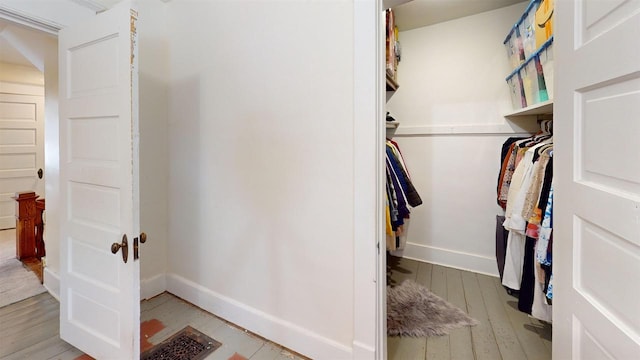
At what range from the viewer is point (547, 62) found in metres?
1.70

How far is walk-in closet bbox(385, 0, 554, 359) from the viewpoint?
68.7 inches

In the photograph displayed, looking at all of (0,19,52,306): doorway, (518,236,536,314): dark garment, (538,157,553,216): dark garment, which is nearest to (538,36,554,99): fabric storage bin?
(538,157,553,216): dark garment

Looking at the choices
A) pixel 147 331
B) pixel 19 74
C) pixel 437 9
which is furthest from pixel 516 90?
pixel 19 74

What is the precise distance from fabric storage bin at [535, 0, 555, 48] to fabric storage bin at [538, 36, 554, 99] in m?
0.05

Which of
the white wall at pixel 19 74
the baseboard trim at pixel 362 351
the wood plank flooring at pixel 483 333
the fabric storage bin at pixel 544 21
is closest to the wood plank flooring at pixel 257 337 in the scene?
the wood plank flooring at pixel 483 333

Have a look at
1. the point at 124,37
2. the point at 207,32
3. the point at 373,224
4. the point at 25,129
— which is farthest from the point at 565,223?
the point at 25,129

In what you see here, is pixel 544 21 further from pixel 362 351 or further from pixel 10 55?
pixel 10 55

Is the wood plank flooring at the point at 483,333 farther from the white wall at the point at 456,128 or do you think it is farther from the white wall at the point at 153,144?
the white wall at the point at 153,144

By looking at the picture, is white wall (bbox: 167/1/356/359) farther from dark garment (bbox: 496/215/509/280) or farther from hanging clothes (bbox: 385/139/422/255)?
dark garment (bbox: 496/215/509/280)

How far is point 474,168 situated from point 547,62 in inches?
46.6

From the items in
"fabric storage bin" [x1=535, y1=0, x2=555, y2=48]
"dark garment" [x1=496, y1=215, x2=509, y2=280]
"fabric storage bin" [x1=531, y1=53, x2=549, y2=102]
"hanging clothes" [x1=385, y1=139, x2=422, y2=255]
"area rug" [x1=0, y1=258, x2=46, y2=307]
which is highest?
"fabric storage bin" [x1=535, y1=0, x2=555, y2=48]

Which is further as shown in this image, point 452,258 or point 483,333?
point 452,258

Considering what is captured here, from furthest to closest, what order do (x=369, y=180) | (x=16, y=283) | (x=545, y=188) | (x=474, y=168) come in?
(x=474, y=168)
(x=16, y=283)
(x=545, y=188)
(x=369, y=180)

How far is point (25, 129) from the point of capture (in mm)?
4152
